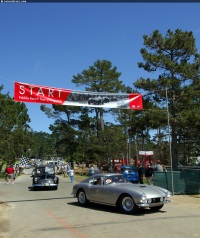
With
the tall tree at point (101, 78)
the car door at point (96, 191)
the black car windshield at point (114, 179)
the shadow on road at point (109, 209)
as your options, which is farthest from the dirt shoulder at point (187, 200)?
the tall tree at point (101, 78)

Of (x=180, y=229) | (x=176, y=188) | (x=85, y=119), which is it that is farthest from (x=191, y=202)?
(x=85, y=119)

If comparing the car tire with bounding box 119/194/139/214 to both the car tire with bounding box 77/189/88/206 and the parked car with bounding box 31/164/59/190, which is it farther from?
the parked car with bounding box 31/164/59/190

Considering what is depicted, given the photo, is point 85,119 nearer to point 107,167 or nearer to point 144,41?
point 107,167

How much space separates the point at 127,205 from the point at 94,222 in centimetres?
200

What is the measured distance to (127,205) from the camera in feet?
39.9

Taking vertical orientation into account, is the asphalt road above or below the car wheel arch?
below

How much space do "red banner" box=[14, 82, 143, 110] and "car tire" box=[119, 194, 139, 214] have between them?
18.4 ft

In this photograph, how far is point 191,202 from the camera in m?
15.9

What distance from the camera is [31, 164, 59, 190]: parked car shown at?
22406 mm

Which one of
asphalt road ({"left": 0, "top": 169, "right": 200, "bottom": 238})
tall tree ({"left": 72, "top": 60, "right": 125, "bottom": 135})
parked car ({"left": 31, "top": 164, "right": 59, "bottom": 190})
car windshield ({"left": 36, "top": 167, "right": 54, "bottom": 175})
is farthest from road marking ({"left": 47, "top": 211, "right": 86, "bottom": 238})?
tall tree ({"left": 72, "top": 60, "right": 125, "bottom": 135})

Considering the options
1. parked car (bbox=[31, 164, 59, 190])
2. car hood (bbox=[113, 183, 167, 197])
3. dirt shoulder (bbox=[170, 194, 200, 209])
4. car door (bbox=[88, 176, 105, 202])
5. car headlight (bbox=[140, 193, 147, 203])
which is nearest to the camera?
car headlight (bbox=[140, 193, 147, 203])

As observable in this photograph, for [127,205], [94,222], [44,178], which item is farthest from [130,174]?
[94,222]

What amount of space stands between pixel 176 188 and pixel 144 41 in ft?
42.1

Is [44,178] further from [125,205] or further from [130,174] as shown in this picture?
[125,205]
